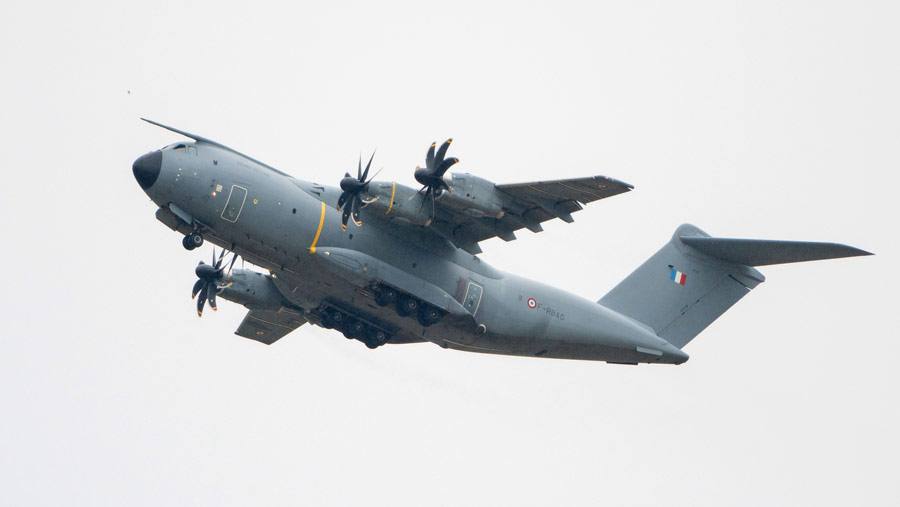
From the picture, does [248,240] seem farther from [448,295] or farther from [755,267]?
[755,267]

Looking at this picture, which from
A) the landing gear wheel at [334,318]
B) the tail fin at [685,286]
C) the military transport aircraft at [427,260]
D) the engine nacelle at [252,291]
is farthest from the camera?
the tail fin at [685,286]

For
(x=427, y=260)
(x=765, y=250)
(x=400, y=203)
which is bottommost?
(x=427, y=260)

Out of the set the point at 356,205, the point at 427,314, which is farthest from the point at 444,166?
the point at 427,314

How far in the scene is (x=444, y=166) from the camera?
55.8ft

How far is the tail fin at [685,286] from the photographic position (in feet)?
68.2

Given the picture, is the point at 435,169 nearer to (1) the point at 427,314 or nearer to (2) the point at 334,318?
(1) the point at 427,314

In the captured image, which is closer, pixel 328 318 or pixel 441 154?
pixel 441 154

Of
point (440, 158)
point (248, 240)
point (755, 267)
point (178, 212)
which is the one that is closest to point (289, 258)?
point (248, 240)

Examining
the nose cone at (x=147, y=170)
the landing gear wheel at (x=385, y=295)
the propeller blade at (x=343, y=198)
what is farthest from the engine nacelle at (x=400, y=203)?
the nose cone at (x=147, y=170)

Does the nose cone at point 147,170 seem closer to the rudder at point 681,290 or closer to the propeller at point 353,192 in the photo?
the propeller at point 353,192

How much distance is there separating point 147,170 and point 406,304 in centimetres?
502

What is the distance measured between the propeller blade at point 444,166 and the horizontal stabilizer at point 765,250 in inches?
259

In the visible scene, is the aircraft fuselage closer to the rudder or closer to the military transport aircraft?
the military transport aircraft

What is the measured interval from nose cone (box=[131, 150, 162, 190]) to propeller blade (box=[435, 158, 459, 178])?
4543mm
